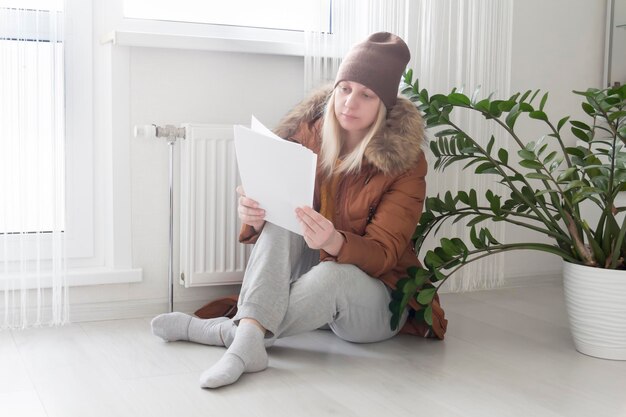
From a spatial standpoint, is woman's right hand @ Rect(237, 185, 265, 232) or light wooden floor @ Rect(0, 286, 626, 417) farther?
woman's right hand @ Rect(237, 185, 265, 232)

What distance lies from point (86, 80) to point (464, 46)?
130 cm

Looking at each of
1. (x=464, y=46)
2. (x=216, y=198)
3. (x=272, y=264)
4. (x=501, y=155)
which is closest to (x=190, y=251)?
(x=216, y=198)

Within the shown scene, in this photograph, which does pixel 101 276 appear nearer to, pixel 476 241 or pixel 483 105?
pixel 476 241

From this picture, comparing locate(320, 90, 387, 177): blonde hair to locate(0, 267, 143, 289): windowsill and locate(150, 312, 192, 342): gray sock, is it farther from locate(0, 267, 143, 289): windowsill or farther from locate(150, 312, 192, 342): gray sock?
locate(0, 267, 143, 289): windowsill

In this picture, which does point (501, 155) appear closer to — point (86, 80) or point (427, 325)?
point (427, 325)

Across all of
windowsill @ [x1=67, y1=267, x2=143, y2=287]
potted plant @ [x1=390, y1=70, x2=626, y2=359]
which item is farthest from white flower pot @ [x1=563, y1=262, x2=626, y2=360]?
windowsill @ [x1=67, y1=267, x2=143, y2=287]

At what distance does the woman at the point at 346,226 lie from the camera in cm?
195

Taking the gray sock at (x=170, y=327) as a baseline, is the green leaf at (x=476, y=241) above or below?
above

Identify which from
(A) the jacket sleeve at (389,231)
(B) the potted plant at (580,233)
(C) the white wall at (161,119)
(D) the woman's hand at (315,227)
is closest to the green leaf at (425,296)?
(B) the potted plant at (580,233)

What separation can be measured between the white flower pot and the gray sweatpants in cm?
52

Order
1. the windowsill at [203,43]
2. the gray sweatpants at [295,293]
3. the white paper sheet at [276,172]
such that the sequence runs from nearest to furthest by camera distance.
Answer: the white paper sheet at [276,172] → the gray sweatpants at [295,293] → the windowsill at [203,43]

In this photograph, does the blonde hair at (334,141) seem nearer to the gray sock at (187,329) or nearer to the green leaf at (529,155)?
the green leaf at (529,155)

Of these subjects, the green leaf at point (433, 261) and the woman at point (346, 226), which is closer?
the woman at point (346, 226)

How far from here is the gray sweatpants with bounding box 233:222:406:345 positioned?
1923 mm
